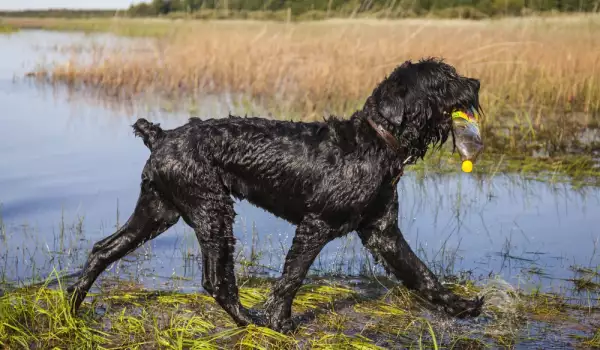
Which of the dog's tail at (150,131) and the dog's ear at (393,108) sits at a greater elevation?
the dog's ear at (393,108)

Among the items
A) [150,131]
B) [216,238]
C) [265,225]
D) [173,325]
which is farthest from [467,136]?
[265,225]

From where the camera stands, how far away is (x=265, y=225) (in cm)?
771

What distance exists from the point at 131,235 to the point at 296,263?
108 centimetres

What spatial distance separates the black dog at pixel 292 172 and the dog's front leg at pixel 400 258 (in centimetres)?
1

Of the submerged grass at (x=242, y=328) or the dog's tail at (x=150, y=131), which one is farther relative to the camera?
the dog's tail at (x=150, y=131)

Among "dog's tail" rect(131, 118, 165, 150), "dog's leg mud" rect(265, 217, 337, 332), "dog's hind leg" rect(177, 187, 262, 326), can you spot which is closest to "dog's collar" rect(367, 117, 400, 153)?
"dog's leg mud" rect(265, 217, 337, 332)

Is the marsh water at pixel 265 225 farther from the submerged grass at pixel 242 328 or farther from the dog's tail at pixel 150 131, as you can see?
the dog's tail at pixel 150 131

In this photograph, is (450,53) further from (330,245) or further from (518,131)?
(330,245)

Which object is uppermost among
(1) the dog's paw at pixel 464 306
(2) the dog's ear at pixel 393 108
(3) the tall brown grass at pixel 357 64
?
(3) the tall brown grass at pixel 357 64

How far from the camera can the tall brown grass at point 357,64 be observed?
12.2 meters

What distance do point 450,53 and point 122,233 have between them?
9446 millimetres

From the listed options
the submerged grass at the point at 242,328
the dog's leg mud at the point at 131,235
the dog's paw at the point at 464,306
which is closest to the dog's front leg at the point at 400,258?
the dog's paw at the point at 464,306

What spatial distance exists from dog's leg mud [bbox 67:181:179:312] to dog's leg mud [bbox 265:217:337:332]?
32.4 inches

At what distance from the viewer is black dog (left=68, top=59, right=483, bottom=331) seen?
4871 millimetres
